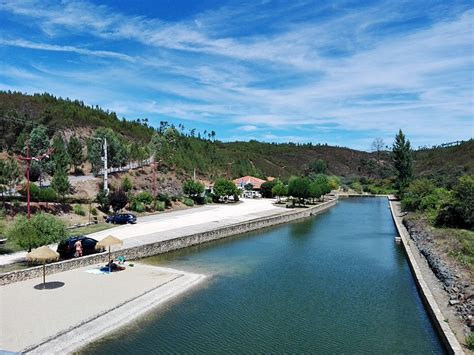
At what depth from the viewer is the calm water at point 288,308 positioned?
12953mm

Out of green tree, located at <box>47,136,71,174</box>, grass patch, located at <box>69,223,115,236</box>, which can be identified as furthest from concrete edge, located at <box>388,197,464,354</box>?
green tree, located at <box>47,136,71,174</box>

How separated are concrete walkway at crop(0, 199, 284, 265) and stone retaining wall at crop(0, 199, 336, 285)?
771mm

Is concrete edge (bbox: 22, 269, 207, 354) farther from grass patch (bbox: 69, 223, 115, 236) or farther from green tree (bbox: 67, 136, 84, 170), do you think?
green tree (bbox: 67, 136, 84, 170)

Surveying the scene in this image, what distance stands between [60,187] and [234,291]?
72.7 feet

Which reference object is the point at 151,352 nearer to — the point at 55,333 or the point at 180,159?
the point at 55,333

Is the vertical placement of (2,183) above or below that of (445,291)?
above

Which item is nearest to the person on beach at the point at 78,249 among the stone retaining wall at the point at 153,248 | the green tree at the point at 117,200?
the stone retaining wall at the point at 153,248

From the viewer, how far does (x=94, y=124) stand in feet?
273

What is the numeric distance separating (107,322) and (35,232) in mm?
8302

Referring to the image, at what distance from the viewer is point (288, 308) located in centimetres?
1636

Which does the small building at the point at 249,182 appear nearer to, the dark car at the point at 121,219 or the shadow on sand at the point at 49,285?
the dark car at the point at 121,219

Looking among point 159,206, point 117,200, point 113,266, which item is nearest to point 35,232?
point 113,266

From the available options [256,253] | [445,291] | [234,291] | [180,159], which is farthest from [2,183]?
[180,159]

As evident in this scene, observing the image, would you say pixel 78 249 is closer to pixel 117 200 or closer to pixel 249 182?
pixel 117 200
